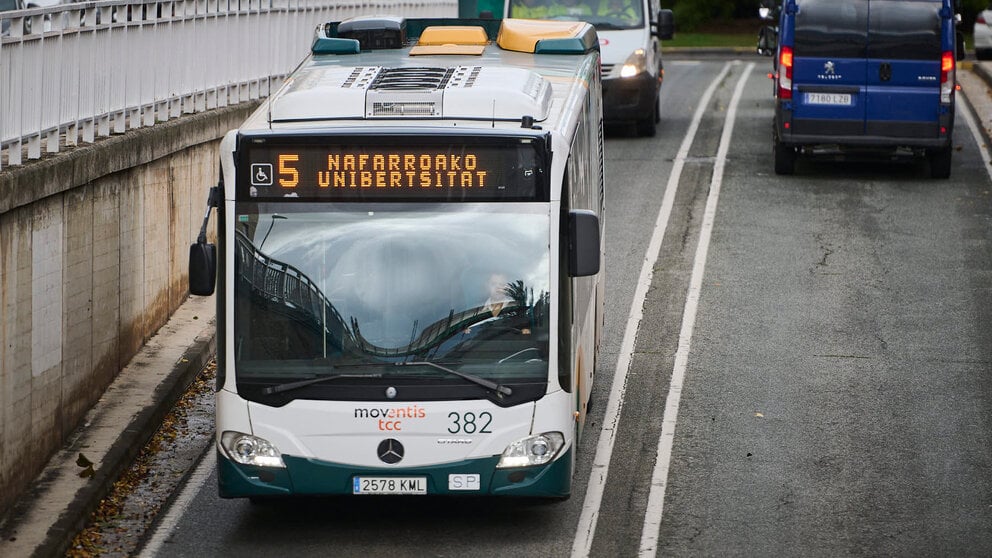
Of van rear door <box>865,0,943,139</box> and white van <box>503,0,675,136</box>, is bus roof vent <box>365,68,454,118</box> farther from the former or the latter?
white van <box>503,0,675,136</box>

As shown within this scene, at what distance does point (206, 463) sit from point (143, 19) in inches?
195

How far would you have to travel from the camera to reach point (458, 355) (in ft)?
28.5

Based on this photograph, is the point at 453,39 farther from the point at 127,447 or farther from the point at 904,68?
the point at 904,68

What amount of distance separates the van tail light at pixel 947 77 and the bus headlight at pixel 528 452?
44.1 feet

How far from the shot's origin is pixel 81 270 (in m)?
11.0

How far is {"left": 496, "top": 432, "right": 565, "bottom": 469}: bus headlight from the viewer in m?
8.78

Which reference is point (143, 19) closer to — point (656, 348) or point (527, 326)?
point (656, 348)

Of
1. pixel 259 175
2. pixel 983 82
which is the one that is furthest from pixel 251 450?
pixel 983 82

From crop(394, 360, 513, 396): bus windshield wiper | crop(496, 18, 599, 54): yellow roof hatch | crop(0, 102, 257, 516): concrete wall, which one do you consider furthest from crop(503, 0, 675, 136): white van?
crop(394, 360, 513, 396): bus windshield wiper

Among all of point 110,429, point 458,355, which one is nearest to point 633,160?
point 110,429

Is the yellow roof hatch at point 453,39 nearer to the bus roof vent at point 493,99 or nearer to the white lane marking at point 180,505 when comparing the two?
the bus roof vent at point 493,99

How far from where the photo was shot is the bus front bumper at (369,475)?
8.73 m

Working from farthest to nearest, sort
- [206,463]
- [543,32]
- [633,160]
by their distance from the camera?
[633,160] < [543,32] < [206,463]

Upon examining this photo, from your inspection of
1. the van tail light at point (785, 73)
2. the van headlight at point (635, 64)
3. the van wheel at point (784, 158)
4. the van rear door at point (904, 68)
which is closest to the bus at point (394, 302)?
the van tail light at point (785, 73)
